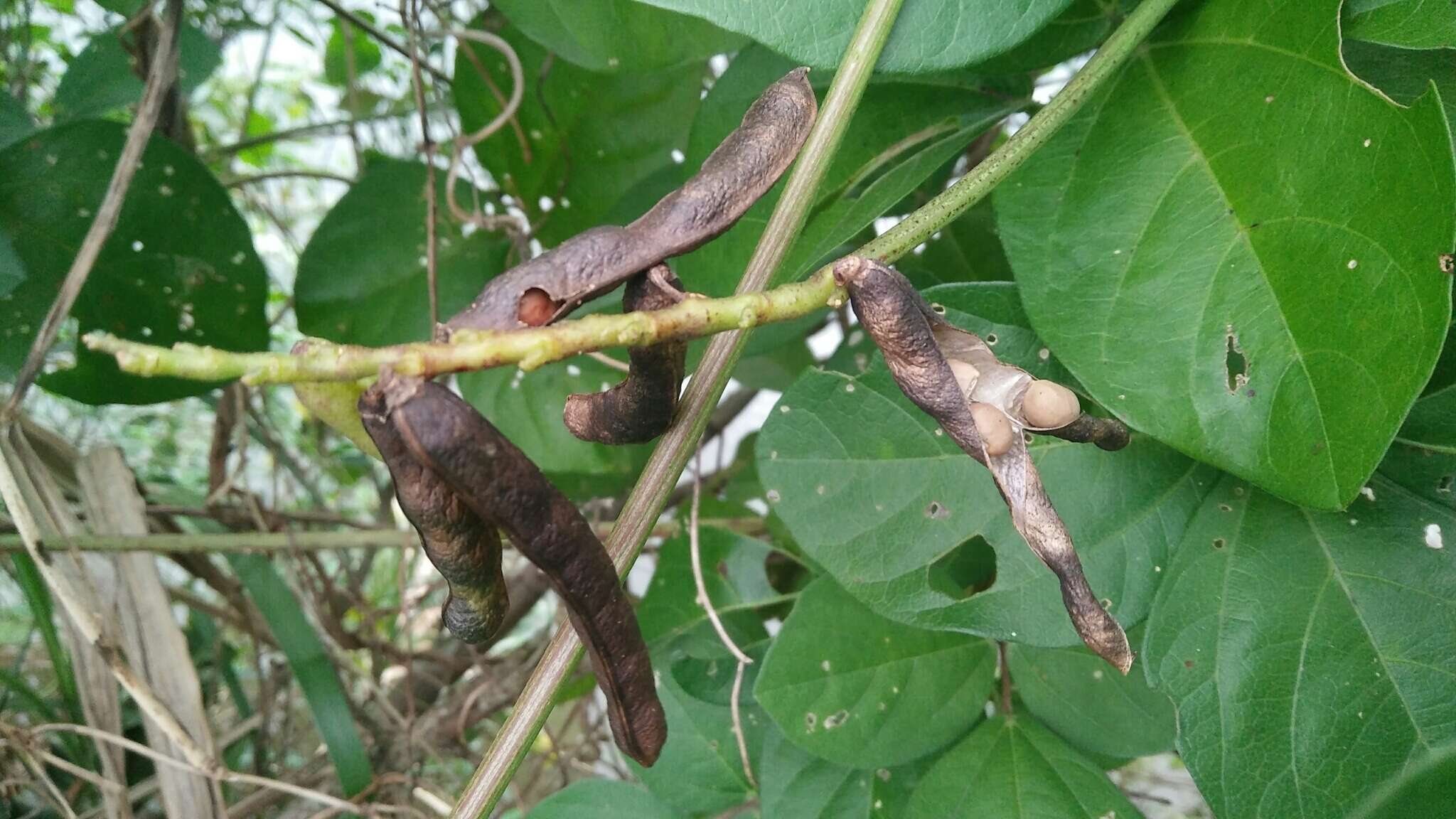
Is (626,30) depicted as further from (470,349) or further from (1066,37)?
(470,349)

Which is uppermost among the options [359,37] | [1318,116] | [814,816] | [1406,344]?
[359,37]

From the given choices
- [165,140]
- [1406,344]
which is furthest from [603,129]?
[1406,344]

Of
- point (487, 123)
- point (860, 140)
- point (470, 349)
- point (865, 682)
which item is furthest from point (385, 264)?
point (470, 349)

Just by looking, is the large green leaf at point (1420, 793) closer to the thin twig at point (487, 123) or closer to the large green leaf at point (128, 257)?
the thin twig at point (487, 123)

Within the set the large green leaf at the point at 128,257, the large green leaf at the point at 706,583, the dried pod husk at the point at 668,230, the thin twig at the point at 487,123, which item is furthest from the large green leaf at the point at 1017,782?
the large green leaf at the point at 128,257

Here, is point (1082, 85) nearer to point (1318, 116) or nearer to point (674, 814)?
point (1318, 116)

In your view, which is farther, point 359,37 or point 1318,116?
point 359,37
